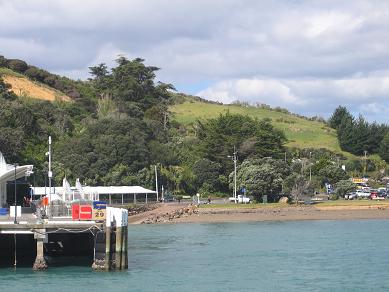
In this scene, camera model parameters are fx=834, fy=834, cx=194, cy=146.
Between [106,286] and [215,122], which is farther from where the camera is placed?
[215,122]

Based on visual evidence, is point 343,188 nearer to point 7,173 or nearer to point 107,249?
point 7,173

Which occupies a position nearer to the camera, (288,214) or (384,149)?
(288,214)

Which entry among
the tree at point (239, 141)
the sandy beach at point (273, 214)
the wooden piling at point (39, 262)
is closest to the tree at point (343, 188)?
the tree at point (239, 141)

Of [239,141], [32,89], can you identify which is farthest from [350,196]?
[32,89]

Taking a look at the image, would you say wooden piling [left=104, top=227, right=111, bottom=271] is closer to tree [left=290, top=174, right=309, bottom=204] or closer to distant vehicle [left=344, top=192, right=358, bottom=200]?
tree [left=290, top=174, right=309, bottom=204]

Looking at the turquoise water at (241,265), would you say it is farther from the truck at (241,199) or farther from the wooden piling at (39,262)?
the truck at (241,199)

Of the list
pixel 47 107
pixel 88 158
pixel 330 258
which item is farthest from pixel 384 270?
pixel 47 107

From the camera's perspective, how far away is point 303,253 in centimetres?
5962

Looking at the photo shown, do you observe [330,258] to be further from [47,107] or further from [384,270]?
[47,107]

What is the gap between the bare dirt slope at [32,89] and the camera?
178 metres

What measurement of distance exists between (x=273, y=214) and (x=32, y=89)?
95.3 metres

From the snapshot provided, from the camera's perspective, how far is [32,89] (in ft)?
598

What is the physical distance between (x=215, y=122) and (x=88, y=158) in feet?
85.2

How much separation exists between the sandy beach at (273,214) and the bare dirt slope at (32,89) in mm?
80425
